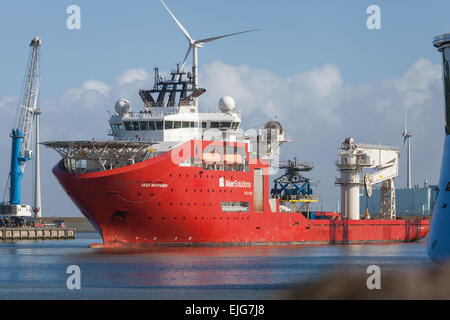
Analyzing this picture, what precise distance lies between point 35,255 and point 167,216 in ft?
32.5

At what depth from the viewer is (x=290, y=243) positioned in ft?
220

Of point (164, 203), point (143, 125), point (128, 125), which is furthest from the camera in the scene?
point (128, 125)

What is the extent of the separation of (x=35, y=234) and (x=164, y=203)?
4250cm

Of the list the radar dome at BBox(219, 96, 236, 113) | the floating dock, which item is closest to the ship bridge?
the radar dome at BBox(219, 96, 236, 113)

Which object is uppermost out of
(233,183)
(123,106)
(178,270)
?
(123,106)

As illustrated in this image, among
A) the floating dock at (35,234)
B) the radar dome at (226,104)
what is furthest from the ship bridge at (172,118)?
the floating dock at (35,234)

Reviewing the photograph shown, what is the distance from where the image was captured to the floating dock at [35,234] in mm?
91312

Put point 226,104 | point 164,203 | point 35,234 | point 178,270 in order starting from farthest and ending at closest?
point 35,234, point 226,104, point 164,203, point 178,270

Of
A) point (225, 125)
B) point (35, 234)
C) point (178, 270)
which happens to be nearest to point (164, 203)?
point (225, 125)

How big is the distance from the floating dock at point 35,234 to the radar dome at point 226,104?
3739 cm

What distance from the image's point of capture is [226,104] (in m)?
64.9

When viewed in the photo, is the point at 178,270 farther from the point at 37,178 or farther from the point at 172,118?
the point at 37,178

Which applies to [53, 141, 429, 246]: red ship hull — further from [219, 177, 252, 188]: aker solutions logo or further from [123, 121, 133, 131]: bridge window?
[123, 121, 133, 131]: bridge window

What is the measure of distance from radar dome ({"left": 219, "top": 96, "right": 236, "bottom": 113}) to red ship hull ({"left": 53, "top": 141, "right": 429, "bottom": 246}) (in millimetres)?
4838
